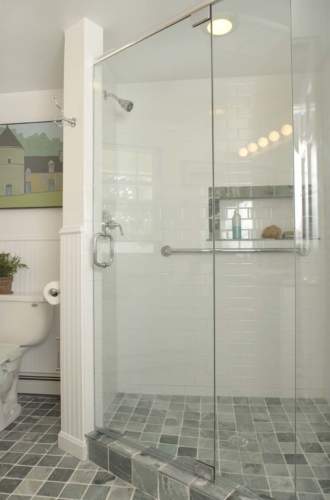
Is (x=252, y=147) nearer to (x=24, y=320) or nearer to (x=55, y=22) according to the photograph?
(x=55, y=22)

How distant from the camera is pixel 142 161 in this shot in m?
1.91

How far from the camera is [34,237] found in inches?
102

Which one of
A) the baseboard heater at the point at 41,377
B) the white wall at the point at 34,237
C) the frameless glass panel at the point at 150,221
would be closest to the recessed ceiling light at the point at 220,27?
the frameless glass panel at the point at 150,221

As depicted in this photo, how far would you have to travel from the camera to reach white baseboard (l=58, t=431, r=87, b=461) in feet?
5.78

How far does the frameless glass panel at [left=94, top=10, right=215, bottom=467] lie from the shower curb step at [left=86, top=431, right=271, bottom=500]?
9cm

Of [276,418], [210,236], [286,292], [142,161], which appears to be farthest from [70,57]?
[276,418]

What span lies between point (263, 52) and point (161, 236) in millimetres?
1019

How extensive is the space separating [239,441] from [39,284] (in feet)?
5.67

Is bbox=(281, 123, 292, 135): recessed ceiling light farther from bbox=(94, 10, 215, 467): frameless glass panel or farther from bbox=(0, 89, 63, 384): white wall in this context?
bbox=(0, 89, 63, 384): white wall

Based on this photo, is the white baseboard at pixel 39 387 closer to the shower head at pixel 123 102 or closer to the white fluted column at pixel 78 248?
the white fluted column at pixel 78 248

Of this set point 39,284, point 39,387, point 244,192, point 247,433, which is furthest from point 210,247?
point 39,387

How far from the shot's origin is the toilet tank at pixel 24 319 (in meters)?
2.32

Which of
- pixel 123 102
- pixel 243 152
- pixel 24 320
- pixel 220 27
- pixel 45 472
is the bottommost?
pixel 45 472

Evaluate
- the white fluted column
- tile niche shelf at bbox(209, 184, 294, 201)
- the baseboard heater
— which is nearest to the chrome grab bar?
tile niche shelf at bbox(209, 184, 294, 201)
